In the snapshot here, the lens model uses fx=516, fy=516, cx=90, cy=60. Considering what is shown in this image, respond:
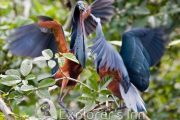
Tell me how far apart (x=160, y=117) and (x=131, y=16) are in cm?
50

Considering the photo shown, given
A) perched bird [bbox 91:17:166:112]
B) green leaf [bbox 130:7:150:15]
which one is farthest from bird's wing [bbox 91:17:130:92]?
green leaf [bbox 130:7:150:15]

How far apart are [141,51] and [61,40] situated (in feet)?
0.80

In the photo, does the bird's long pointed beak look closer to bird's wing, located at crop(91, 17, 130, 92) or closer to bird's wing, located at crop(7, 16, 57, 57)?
bird's wing, located at crop(91, 17, 130, 92)

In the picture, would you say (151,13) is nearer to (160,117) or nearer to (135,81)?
(160,117)

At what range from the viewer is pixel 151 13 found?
2.49m

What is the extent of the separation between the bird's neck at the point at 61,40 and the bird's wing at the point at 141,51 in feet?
0.56

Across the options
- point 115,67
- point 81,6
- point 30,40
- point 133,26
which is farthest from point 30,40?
point 133,26

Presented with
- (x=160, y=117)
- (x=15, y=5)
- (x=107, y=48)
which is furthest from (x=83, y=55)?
(x=15, y=5)

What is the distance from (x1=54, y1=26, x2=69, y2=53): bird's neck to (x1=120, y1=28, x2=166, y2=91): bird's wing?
0.17m

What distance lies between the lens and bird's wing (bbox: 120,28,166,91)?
1.50m

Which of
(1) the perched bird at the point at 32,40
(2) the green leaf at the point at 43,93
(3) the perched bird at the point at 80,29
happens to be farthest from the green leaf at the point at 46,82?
(1) the perched bird at the point at 32,40

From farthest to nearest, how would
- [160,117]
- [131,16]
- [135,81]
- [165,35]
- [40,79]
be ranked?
[131,16]
[160,117]
[165,35]
[135,81]
[40,79]

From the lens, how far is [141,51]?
1563 millimetres

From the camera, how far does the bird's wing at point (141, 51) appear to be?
1496mm
